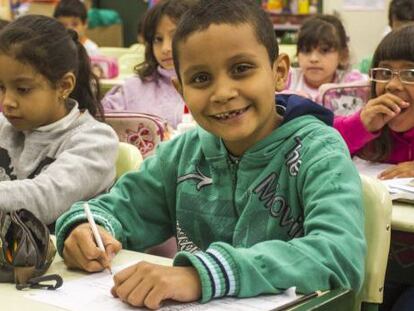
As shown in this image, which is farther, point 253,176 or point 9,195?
point 9,195

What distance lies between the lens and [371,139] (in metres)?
2.31

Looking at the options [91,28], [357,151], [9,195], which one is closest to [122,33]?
[91,28]

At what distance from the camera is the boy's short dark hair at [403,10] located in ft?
14.6

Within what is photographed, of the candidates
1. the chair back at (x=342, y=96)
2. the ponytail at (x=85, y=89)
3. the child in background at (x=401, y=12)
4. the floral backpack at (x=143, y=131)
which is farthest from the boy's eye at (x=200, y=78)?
the child in background at (x=401, y=12)

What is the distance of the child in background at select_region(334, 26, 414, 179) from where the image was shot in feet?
7.20

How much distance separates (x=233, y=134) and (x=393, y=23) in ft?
11.2

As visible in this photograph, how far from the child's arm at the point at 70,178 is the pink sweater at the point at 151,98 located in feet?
5.07

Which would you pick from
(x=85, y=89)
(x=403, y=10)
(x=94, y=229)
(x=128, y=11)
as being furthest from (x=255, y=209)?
(x=128, y=11)

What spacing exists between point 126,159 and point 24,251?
30.0 inches

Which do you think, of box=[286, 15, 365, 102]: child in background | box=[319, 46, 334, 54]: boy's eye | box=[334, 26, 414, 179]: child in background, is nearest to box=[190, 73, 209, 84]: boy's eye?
box=[334, 26, 414, 179]: child in background

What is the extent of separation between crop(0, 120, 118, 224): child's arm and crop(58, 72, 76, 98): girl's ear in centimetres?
11

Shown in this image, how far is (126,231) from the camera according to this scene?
147cm

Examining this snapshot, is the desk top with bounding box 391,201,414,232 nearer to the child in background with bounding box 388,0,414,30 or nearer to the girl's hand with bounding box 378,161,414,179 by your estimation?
the girl's hand with bounding box 378,161,414,179

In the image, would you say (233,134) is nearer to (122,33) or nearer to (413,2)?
(413,2)
